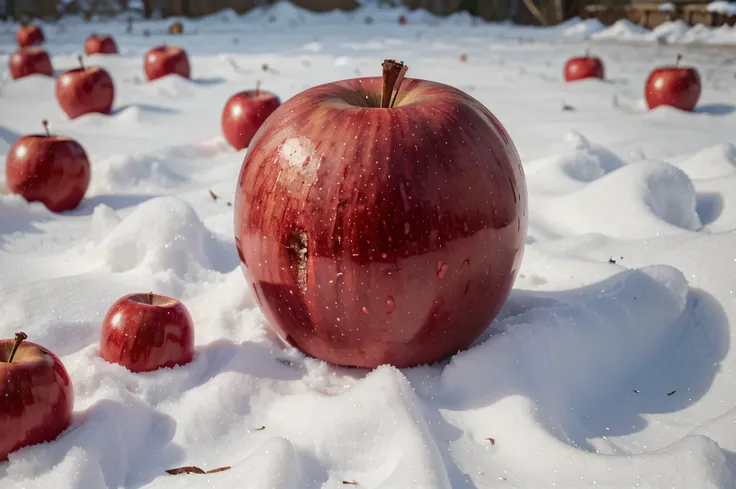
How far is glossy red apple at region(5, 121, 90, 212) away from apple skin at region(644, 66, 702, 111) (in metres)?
4.78

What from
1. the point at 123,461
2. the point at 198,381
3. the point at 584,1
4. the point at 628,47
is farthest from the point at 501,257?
the point at 584,1

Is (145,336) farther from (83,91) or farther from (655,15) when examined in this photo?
(655,15)

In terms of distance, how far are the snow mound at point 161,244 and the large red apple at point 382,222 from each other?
876 mm

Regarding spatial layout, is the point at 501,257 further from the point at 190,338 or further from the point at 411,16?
the point at 411,16

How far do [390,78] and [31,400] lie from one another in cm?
140

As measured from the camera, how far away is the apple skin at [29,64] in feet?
26.3

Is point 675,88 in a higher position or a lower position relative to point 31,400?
higher

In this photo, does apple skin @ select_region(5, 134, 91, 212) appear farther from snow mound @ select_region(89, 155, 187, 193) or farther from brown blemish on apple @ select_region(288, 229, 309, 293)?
brown blemish on apple @ select_region(288, 229, 309, 293)

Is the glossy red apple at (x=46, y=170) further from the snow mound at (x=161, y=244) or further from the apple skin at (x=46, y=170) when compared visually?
the snow mound at (x=161, y=244)

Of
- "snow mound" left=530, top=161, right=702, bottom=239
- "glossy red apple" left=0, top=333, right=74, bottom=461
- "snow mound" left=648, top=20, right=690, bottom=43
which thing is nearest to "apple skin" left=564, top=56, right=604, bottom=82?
"snow mound" left=530, top=161, right=702, bottom=239

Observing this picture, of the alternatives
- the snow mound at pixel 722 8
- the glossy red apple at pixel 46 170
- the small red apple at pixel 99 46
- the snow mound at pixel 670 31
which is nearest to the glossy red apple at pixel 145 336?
the glossy red apple at pixel 46 170

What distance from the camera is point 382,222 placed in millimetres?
2104

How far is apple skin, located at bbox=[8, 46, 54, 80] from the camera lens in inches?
316

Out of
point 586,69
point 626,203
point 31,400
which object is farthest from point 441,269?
point 586,69
